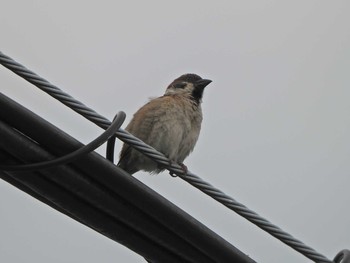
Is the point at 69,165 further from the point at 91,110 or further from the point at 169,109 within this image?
the point at 169,109

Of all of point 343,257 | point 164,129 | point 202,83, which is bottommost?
point 343,257

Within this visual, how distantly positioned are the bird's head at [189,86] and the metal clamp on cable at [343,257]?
345 cm

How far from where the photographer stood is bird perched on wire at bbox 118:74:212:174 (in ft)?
20.4

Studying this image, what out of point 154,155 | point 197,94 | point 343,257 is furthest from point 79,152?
point 197,94

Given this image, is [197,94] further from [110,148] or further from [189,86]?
[110,148]

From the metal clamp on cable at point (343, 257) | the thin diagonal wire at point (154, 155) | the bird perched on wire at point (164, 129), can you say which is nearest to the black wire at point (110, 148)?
the thin diagonal wire at point (154, 155)

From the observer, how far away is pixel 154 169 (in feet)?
21.0

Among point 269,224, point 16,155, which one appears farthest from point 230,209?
point 16,155

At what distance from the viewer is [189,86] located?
22.9 ft

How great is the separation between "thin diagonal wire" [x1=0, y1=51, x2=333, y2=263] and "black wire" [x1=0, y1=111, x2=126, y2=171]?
0.05m

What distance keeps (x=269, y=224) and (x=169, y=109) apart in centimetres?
316

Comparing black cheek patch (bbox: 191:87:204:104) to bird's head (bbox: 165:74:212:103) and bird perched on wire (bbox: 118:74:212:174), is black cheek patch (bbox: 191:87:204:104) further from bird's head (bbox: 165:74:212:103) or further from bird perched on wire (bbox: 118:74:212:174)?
bird perched on wire (bbox: 118:74:212:174)

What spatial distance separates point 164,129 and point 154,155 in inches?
110

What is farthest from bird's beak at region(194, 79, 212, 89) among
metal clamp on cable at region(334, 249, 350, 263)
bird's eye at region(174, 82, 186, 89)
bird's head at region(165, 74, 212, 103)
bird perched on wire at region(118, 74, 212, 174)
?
metal clamp on cable at region(334, 249, 350, 263)
